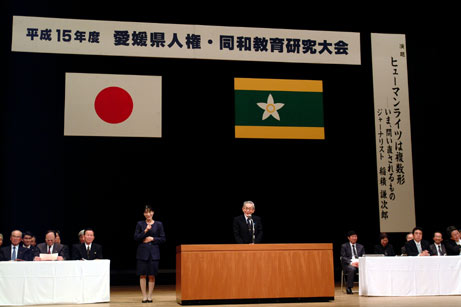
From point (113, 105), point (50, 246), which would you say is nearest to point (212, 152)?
point (113, 105)

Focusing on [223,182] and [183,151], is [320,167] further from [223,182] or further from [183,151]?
[183,151]

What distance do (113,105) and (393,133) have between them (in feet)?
14.5

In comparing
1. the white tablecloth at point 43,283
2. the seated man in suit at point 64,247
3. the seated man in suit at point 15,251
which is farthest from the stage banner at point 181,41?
the white tablecloth at point 43,283

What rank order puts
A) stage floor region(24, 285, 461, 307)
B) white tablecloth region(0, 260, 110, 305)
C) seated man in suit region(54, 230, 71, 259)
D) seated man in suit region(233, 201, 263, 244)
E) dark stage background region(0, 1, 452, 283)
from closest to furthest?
stage floor region(24, 285, 461, 307), white tablecloth region(0, 260, 110, 305), seated man in suit region(233, 201, 263, 244), seated man in suit region(54, 230, 71, 259), dark stage background region(0, 1, 452, 283)

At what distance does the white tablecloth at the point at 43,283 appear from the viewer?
21.3 ft

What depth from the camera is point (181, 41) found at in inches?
366

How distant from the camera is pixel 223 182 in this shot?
9.84m

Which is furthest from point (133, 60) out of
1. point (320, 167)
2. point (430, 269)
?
point (430, 269)

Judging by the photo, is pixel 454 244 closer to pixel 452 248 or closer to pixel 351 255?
pixel 452 248

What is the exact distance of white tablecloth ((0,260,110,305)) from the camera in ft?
21.3

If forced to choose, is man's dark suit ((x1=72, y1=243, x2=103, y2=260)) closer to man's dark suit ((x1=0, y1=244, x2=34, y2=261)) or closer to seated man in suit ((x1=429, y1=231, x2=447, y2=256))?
man's dark suit ((x1=0, y1=244, x2=34, y2=261))

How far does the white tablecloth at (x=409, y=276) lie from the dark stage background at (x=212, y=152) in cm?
273

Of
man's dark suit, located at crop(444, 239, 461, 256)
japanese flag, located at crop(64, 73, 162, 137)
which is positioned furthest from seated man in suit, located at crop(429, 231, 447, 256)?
japanese flag, located at crop(64, 73, 162, 137)

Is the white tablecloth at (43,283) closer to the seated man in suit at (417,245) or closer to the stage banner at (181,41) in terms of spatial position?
the stage banner at (181,41)
